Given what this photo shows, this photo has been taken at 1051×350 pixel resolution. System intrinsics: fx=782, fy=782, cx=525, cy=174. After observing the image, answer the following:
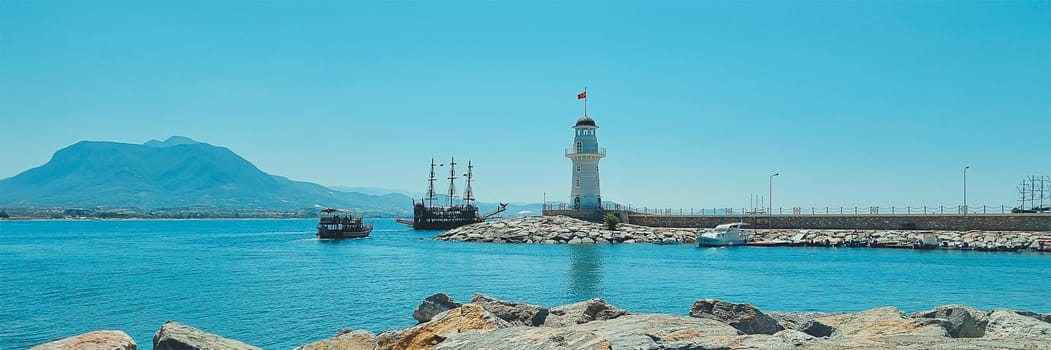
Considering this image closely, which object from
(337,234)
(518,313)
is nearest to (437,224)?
(337,234)

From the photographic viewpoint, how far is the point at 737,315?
11.4 metres

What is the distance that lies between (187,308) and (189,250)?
37.8 meters

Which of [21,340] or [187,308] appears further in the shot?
[187,308]

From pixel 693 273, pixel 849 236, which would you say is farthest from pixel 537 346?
pixel 849 236

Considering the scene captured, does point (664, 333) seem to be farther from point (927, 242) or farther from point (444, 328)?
point (927, 242)

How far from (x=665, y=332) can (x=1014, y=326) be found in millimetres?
5712

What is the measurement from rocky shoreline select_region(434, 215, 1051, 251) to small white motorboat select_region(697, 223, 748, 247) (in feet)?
7.23

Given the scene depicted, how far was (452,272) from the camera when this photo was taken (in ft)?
120

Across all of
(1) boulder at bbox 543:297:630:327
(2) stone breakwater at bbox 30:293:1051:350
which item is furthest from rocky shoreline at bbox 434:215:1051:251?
(1) boulder at bbox 543:297:630:327

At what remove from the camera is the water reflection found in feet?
90.4

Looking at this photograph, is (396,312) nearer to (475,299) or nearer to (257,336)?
(257,336)

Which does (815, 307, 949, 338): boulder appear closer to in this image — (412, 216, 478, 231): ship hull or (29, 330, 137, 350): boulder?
(29, 330, 137, 350): boulder

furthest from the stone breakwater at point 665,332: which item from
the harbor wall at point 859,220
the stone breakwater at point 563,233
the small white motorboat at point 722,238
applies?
the harbor wall at point 859,220

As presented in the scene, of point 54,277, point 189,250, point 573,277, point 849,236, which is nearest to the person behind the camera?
point 573,277
